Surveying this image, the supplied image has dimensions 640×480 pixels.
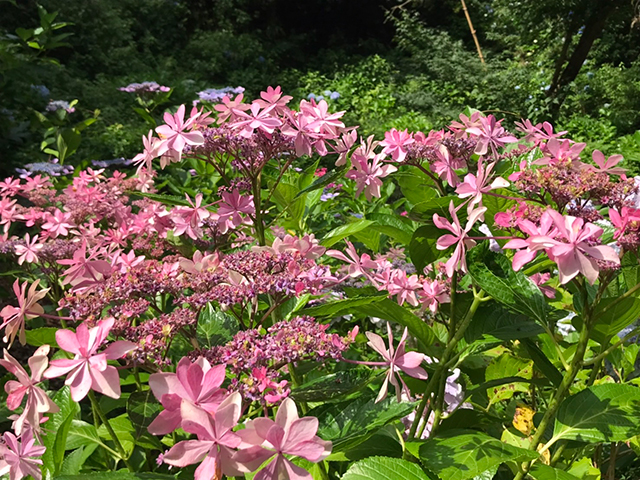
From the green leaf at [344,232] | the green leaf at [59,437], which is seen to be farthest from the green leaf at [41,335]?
the green leaf at [344,232]

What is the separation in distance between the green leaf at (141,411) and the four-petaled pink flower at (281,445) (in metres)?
0.25

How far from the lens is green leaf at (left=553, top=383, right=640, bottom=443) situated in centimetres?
66

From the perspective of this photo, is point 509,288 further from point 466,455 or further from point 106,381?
point 106,381

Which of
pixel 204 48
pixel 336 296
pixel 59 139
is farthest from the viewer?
pixel 204 48

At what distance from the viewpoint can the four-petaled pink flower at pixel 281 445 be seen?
0.46 meters

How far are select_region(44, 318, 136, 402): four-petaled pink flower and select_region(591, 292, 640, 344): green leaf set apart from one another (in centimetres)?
60

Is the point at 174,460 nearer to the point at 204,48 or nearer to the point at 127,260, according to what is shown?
the point at 127,260

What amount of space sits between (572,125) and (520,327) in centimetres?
733

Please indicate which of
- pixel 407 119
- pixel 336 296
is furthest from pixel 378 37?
pixel 336 296

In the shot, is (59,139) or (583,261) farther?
(59,139)

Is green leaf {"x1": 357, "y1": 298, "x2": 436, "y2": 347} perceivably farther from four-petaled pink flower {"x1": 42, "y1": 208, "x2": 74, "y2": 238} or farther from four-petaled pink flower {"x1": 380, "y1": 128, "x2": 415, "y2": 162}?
four-petaled pink flower {"x1": 42, "y1": 208, "x2": 74, "y2": 238}

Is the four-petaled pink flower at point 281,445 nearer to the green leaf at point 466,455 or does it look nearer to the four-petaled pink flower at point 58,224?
the green leaf at point 466,455

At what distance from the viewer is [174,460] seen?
0.46m

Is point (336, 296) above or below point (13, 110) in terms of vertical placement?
above
